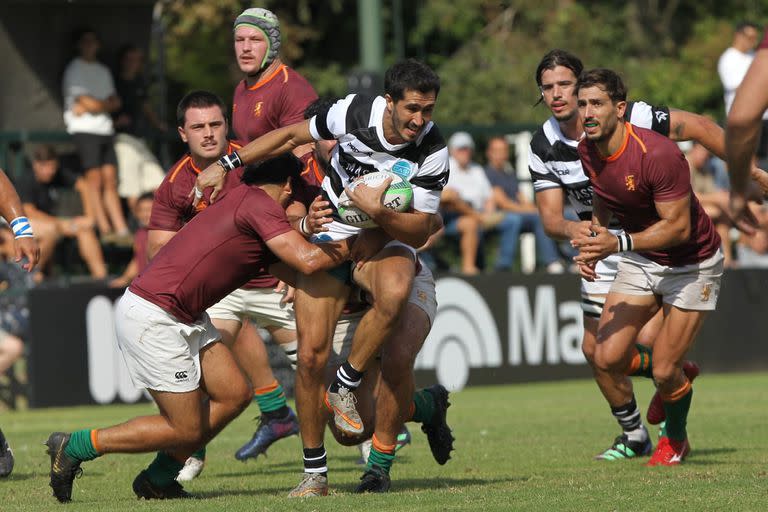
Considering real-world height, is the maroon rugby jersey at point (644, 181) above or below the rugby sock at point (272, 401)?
above

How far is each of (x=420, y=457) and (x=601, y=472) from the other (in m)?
1.81

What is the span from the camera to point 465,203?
17906 mm

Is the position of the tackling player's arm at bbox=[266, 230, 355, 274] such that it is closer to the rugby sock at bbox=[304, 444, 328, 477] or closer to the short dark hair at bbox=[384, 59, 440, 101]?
the short dark hair at bbox=[384, 59, 440, 101]

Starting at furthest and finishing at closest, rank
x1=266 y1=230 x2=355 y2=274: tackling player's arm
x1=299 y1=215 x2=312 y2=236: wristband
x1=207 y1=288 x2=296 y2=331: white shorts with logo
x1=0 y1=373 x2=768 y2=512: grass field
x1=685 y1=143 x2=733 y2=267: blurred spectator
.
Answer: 1. x1=685 y1=143 x2=733 y2=267: blurred spectator
2. x1=207 y1=288 x2=296 y2=331: white shorts with logo
3. x1=299 y1=215 x2=312 y2=236: wristband
4. x1=266 y1=230 x2=355 y2=274: tackling player's arm
5. x1=0 y1=373 x2=768 y2=512: grass field

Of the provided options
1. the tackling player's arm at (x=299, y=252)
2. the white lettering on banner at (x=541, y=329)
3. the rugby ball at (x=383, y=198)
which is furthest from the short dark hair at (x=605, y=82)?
the white lettering on banner at (x=541, y=329)

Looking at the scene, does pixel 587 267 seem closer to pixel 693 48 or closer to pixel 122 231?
pixel 122 231

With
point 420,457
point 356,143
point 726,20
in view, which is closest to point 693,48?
point 726,20

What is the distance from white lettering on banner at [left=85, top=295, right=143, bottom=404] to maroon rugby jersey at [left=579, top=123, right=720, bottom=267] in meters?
7.51

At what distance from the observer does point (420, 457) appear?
10.8 m

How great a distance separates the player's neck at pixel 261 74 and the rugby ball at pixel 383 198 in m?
2.60

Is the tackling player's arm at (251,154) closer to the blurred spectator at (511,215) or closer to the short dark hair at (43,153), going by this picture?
the short dark hair at (43,153)

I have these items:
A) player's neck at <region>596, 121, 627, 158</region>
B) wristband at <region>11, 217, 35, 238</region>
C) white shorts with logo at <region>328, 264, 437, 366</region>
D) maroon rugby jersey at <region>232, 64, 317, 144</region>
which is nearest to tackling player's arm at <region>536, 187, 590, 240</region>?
player's neck at <region>596, 121, 627, 158</region>

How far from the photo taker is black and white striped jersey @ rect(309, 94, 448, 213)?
8234 mm

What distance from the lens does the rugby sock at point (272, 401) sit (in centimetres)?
1062
